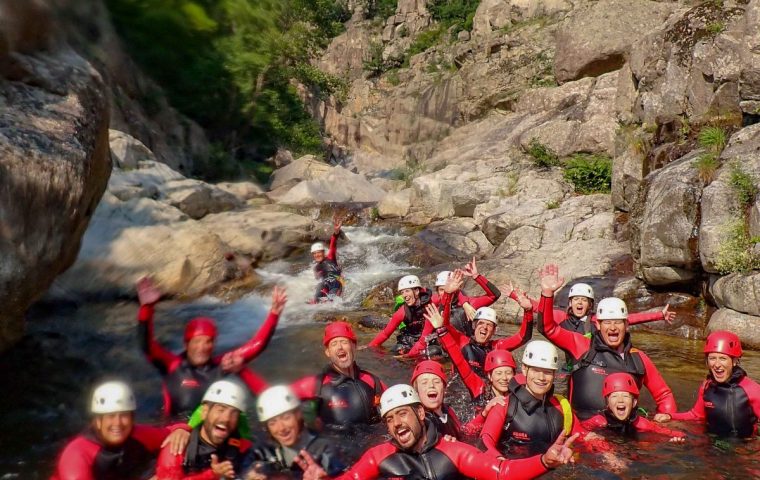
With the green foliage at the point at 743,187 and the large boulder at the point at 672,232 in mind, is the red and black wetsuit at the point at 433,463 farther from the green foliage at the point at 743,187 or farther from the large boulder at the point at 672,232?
the green foliage at the point at 743,187

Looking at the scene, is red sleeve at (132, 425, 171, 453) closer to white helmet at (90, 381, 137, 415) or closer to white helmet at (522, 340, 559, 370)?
white helmet at (90, 381, 137, 415)

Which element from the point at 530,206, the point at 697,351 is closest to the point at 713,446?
the point at 697,351

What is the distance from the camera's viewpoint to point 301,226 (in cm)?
1891

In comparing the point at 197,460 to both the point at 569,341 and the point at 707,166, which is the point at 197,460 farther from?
the point at 707,166

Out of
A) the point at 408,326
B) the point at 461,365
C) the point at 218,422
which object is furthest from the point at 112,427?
the point at 408,326

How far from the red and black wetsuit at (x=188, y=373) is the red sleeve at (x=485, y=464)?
2.48m

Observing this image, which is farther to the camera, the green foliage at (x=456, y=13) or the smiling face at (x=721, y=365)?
the green foliage at (x=456, y=13)

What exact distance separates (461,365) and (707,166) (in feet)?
28.2

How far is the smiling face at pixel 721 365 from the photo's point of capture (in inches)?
235

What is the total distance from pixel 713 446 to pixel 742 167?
24.1 feet

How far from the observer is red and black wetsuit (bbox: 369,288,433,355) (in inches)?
388

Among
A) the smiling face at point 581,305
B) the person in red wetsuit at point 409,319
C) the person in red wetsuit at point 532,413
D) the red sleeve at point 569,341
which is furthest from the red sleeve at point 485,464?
the person in red wetsuit at point 409,319

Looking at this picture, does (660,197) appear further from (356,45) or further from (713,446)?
(356,45)

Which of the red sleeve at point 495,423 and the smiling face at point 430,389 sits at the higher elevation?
the smiling face at point 430,389
